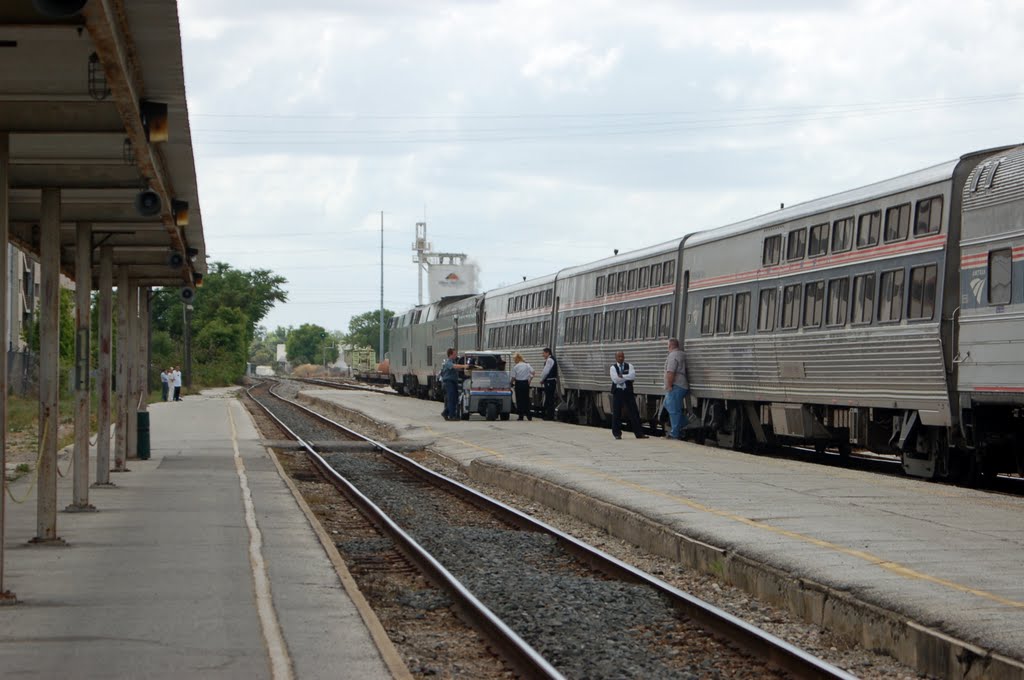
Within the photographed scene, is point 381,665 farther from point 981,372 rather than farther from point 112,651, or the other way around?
point 981,372

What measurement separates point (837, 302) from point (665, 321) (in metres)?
7.78

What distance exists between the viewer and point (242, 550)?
12.0 m

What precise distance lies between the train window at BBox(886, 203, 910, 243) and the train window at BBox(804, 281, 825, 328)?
2.01 m

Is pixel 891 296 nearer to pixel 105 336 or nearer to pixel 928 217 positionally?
pixel 928 217

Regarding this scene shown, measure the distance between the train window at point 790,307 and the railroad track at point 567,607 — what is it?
20.7ft

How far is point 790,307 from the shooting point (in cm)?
2067

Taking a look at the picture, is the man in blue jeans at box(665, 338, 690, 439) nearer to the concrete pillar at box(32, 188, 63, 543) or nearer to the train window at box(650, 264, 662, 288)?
the train window at box(650, 264, 662, 288)

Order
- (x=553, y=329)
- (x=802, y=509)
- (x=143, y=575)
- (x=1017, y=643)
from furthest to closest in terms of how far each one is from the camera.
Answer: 1. (x=553, y=329)
2. (x=802, y=509)
3. (x=143, y=575)
4. (x=1017, y=643)

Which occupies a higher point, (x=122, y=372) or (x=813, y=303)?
(x=813, y=303)

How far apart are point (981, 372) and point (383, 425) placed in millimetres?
21331

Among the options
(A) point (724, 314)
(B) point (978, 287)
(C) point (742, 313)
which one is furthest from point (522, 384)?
(B) point (978, 287)

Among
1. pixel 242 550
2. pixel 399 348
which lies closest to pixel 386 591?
pixel 242 550

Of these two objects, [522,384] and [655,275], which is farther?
[522,384]

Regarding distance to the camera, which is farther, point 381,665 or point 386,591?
point 386,591
